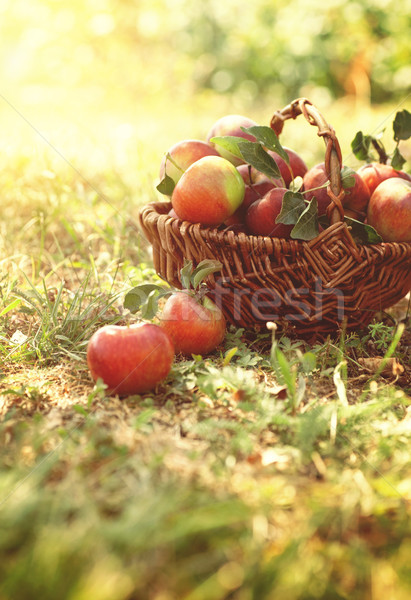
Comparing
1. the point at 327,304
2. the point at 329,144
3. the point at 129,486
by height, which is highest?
the point at 329,144

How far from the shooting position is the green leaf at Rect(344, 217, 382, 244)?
180 centimetres

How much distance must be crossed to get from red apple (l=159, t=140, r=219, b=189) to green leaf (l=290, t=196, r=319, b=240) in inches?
23.3

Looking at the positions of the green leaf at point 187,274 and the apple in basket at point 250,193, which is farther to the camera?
the apple in basket at point 250,193

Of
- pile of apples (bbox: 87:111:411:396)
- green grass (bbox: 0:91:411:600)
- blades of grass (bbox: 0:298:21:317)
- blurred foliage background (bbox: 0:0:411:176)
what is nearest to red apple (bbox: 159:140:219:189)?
pile of apples (bbox: 87:111:411:396)

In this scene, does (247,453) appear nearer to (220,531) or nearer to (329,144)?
(220,531)

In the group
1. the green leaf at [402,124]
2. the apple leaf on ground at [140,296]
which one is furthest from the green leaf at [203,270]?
the green leaf at [402,124]

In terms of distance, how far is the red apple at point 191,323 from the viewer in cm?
178

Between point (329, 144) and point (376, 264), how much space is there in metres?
0.44

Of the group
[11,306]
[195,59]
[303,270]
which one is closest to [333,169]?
[303,270]

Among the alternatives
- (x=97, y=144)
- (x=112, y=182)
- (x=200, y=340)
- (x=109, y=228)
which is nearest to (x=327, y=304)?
(x=200, y=340)

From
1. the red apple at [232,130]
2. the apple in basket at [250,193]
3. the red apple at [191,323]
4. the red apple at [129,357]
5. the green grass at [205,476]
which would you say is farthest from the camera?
the red apple at [232,130]

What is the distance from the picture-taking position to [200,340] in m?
1.81

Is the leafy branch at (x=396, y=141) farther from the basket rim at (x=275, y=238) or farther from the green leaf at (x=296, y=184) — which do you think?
the basket rim at (x=275, y=238)

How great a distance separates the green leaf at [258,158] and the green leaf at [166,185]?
0.32 m
